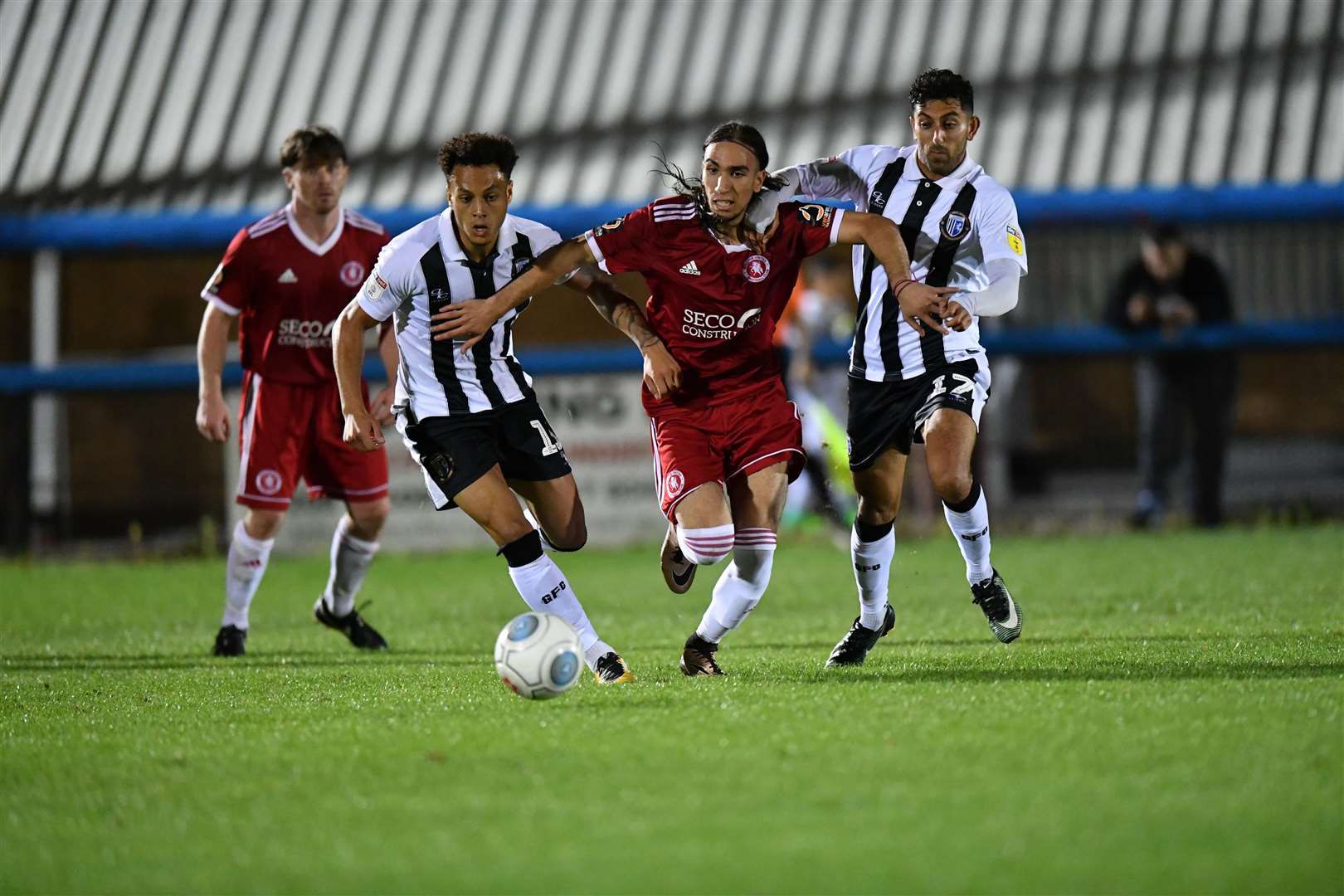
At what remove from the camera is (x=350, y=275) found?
7.34 metres

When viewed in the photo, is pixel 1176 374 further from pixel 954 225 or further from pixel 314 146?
pixel 314 146

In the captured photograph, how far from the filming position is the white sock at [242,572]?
24.0 ft

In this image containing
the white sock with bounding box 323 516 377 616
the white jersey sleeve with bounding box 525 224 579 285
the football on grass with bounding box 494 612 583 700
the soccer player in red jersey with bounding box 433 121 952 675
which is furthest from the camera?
the white sock with bounding box 323 516 377 616

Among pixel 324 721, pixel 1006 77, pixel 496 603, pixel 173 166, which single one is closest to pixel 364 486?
pixel 496 603

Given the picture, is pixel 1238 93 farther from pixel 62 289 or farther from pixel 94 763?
pixel 94 763

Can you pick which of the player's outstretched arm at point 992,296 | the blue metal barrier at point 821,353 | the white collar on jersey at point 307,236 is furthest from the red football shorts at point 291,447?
the blue metal barrier at point 821,353

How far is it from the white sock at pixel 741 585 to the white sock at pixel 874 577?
0.48 metres

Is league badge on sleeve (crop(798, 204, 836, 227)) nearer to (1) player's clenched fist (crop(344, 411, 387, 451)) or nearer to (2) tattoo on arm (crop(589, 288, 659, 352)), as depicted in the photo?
(2) tattoo on arm (crop(589, 288, 659, 352))

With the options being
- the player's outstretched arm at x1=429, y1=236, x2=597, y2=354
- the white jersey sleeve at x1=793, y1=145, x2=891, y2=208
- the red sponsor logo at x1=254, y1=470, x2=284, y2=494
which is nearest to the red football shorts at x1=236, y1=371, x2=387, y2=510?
the red sponsor logo at x1=254, y1=470, x2=284, y2=494

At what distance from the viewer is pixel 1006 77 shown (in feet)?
46.2

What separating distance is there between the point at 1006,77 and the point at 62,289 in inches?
303

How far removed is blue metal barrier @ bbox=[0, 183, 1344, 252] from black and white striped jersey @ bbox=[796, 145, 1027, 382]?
5.95 metres

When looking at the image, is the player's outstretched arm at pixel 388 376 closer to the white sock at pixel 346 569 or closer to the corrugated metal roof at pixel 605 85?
the white sock at pixel 346 569

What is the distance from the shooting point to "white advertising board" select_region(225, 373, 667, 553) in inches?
457
